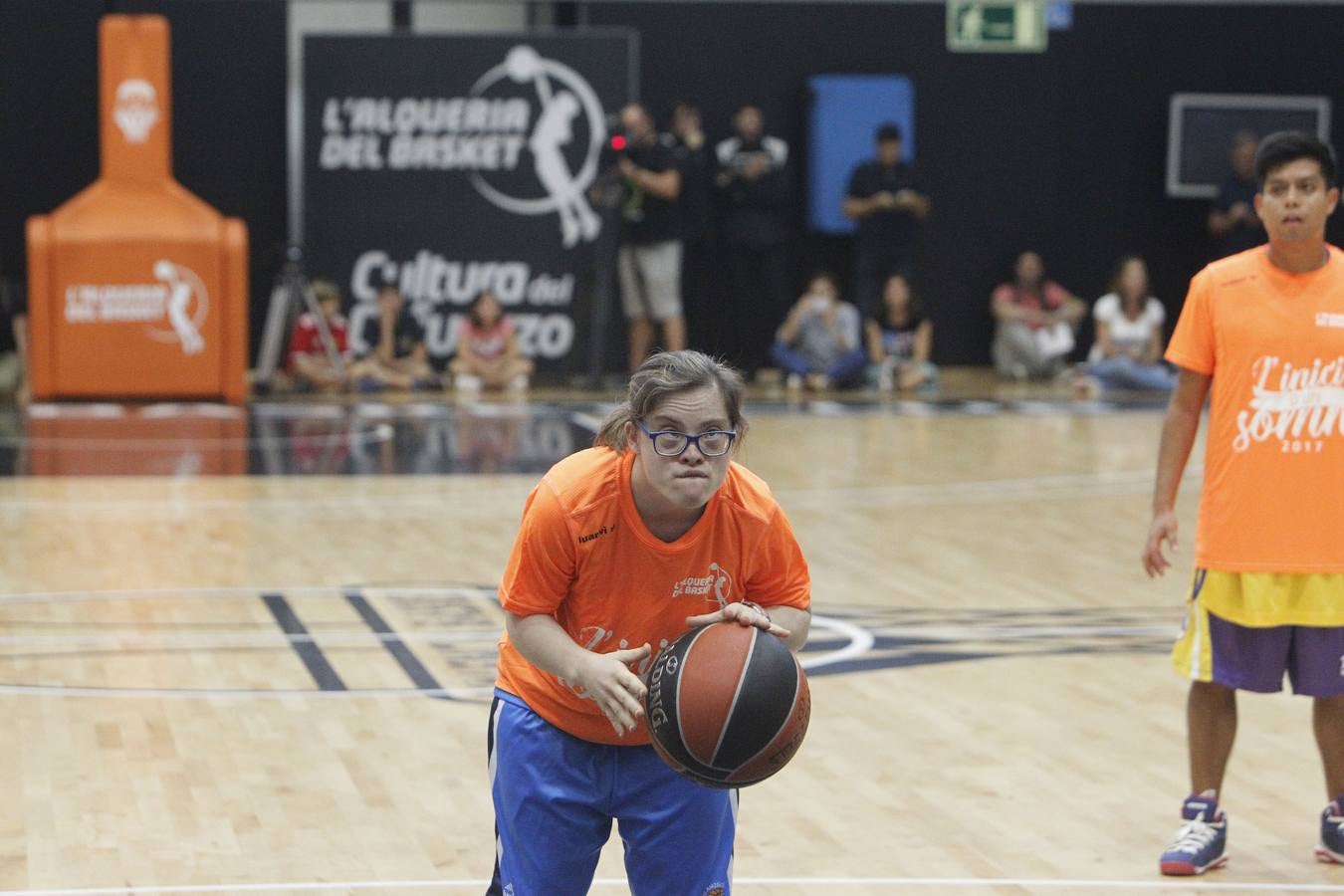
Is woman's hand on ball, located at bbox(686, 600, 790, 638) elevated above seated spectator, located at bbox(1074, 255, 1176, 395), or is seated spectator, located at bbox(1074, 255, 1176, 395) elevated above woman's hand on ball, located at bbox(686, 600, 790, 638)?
woman's hand on ball, located at bbox(686, 600, 790, 638)

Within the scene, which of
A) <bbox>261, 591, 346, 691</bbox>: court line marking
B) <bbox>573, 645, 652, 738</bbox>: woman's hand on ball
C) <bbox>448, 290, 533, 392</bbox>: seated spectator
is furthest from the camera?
<bbox>448, 290, 533, 392</bbox>: seated spectator

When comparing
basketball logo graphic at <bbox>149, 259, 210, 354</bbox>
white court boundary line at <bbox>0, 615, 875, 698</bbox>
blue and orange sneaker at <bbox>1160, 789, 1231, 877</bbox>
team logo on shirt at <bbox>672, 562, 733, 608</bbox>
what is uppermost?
team logo on shirt at <bbox>672, 562, 733, 608</bbox>

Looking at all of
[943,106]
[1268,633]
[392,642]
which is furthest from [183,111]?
[1268,633]

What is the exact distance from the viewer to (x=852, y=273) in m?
18.8

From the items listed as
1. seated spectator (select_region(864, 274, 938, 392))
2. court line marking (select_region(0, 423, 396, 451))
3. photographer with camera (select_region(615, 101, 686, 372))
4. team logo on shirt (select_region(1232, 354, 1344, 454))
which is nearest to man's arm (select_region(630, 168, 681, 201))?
photographer with camera (select_region(615, 101, 686, 372))

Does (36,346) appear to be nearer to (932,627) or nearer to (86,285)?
(86,285)

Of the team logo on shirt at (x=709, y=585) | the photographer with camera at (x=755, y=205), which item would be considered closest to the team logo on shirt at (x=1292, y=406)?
the team logo on shirt at (x=709, y=585)

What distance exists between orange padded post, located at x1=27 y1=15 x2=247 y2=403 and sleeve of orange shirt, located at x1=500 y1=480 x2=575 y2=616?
12.3 m

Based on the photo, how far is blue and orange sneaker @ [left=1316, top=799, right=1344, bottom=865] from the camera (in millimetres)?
4723

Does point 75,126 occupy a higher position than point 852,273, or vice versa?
point 75,126

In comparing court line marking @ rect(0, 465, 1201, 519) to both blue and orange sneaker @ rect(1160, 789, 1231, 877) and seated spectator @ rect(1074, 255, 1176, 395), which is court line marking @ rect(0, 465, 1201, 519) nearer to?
seated spectator @ rect(1074, 255, 1176, 395)

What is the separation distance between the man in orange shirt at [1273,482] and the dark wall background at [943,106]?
1354 cm

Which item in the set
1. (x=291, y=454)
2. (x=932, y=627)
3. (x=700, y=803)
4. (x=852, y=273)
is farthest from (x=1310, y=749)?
(x=852, y=273)

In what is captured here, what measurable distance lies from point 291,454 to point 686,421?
938 cm
